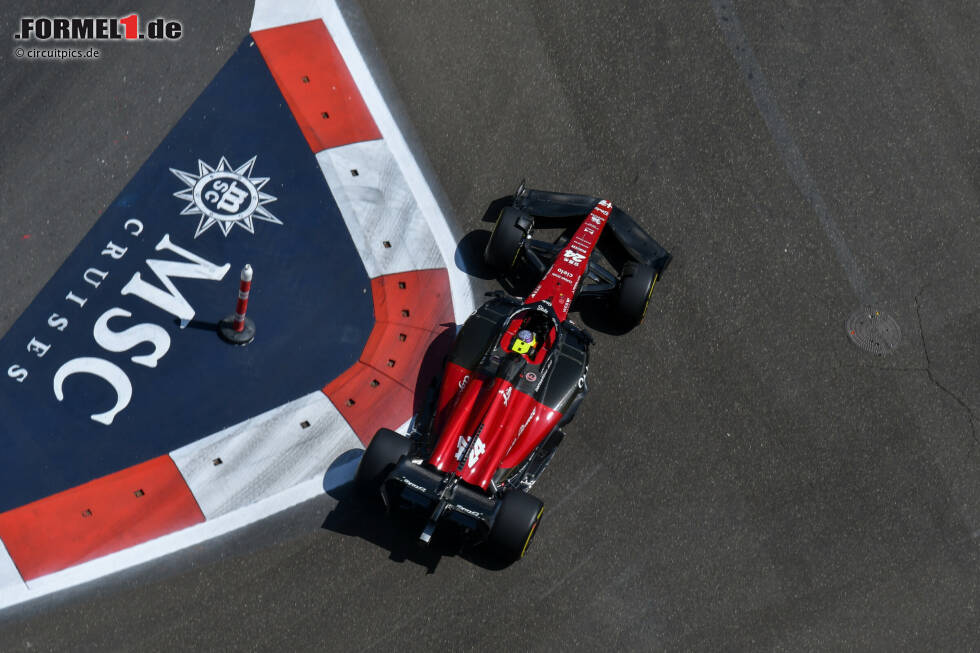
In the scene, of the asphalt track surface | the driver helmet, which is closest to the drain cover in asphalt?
the asphalt track surface

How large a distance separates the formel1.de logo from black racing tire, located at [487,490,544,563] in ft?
13.0

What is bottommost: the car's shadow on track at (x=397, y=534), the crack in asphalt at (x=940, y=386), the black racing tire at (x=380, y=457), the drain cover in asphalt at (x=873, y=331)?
the crack in asphalt at (x=940, y=386)

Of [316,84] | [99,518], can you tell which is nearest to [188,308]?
[99,518]

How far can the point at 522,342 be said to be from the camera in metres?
9.20

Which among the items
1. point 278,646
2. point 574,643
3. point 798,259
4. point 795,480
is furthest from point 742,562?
point 278,646

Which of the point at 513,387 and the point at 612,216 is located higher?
the point at 612,216

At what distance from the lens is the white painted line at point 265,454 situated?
29.9 feet

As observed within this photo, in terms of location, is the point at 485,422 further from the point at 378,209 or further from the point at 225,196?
the point at 225,196

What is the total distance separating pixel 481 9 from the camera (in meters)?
11.9

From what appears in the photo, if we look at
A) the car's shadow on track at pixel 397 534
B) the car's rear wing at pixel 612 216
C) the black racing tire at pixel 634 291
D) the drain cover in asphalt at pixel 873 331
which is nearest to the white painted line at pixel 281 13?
the car's rear wing at pixel 612 216

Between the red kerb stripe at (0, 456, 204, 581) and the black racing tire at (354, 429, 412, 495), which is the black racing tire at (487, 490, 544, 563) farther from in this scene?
the red kerb stripe at (0, 456, 204, 581)

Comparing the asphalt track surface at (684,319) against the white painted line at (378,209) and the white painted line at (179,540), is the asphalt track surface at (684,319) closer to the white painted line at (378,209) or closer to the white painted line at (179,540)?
the white painted line at (179,540)

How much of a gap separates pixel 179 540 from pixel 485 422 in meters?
2.91

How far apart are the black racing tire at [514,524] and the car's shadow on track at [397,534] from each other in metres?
0.66
